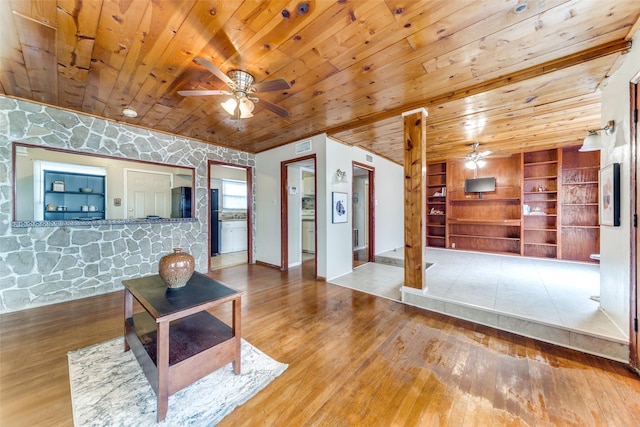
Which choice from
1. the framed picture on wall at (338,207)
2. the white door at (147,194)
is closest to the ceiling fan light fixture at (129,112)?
the white door at (147,194)

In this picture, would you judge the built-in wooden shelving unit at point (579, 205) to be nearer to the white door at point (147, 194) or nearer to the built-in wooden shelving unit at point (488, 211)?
the built-in wooden shelving unit at point (488, 211)

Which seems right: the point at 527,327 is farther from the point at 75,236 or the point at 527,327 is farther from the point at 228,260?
the point at 75,236

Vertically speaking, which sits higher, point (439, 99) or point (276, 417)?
point (439, 99)

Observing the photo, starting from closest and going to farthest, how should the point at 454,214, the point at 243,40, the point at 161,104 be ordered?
the point at 243,40
the point at 161,104
the point at 454,214

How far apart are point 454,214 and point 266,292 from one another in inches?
213

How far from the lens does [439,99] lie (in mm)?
2689

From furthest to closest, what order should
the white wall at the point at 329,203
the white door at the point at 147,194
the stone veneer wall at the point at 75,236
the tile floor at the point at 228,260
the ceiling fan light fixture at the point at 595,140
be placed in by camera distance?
the white door at the point at 147,194, the tile floor at the point at 228,260, the white wall at the point at 329,203, the stone veneer wall at the point at 75,236, the ceiling fan light fixture at the point at 595,140

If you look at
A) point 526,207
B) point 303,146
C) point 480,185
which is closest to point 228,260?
point 303,146

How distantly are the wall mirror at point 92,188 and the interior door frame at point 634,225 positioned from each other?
5.39 m

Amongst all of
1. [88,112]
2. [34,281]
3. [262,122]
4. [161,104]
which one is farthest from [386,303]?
[88,112]

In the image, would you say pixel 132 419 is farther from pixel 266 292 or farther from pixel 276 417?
pixel 266 292

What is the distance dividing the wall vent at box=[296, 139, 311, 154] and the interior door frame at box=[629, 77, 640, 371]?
3536 millimetres

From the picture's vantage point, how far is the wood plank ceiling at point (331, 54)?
154cm

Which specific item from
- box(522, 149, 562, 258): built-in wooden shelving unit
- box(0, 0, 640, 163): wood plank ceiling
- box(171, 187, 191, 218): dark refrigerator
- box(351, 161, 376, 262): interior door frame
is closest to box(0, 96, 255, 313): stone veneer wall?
box(0, 0, 640, 163): wood plank ceiling
